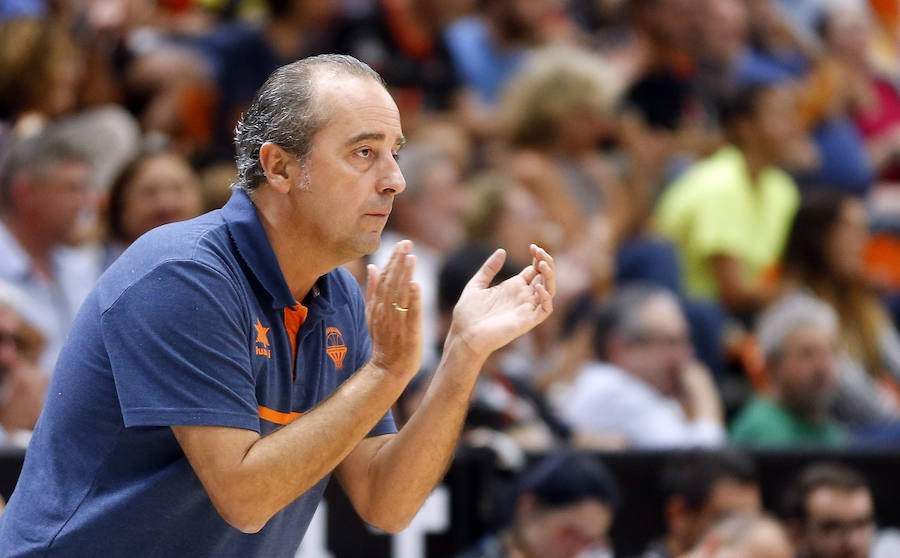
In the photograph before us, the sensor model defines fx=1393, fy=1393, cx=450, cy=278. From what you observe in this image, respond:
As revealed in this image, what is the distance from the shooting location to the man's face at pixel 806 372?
6.17m

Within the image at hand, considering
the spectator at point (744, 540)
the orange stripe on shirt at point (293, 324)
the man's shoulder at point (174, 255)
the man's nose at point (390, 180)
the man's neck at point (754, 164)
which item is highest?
the man's nose at point (390, 180)

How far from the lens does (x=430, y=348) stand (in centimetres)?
572

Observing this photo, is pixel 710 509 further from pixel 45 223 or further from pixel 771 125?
pixel 771 125

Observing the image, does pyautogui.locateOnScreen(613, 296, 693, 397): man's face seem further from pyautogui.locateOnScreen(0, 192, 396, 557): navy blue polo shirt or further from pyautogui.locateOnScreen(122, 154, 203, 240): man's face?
Result: pyautogui.locateOnScreen(0, 192, 396, 557): navy blue polo shirt

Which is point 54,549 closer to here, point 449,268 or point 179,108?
point 449,268

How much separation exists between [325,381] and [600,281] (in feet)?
13.5

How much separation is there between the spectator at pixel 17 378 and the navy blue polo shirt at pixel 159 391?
194cm

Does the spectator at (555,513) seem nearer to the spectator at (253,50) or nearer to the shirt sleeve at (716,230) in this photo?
the shirt sleeve at (716,230)

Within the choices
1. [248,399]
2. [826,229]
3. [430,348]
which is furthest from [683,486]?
[248,399]

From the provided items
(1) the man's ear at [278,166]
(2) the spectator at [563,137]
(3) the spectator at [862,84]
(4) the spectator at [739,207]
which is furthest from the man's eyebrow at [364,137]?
(3) the spectator at [862,84]

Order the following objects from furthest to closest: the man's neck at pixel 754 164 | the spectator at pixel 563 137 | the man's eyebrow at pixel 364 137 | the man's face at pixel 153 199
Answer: the man's neck at pixel 754 164, the spectator at pixel 563 137, the man's face at pixel 153 199, the man's eyebrow at pixel 364 137

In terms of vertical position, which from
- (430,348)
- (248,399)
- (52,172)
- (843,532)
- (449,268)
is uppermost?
(248,399)

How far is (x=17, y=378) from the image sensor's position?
4.64 metres

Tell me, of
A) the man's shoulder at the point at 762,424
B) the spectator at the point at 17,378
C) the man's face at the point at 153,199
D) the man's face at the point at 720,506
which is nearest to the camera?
the spectator at the point at 17,378
